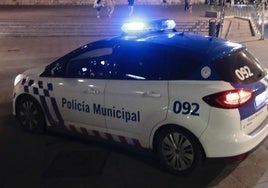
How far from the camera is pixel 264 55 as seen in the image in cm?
1331

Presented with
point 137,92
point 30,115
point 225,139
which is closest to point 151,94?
point 137,92

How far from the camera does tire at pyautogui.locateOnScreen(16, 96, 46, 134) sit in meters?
5.75

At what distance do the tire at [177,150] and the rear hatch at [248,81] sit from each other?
0.55 metres

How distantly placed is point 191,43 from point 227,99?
2.94ft

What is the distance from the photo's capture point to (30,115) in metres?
5.88

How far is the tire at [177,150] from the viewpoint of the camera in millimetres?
4336

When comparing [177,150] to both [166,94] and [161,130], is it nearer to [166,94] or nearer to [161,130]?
[161,130]

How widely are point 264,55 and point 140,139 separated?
9667mm

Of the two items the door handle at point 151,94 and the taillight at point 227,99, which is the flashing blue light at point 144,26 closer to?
the door handle at point 151,94

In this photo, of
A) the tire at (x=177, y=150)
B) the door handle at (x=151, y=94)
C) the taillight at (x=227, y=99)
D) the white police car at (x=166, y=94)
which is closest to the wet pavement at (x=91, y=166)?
the tire at (x=177, y=150)

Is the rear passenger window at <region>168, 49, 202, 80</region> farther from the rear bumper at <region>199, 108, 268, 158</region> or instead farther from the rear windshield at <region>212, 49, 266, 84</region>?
the rear bumper at <region>199, 108, 268, 158</region>

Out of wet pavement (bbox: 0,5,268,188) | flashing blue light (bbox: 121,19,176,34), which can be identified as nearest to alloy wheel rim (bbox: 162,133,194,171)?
wet pavement (bbox: 0,5,268,188)

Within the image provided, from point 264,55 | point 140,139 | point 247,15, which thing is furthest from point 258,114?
point 247,15

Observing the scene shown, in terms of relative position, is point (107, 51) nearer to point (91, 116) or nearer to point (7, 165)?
point (91, 116)
